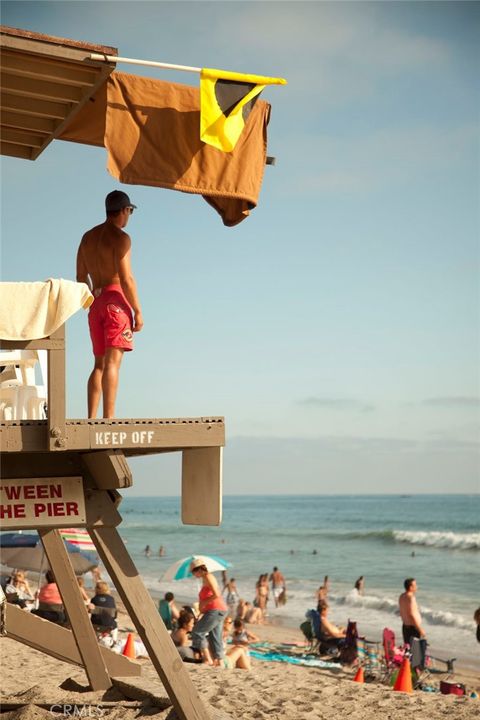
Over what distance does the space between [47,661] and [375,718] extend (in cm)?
595

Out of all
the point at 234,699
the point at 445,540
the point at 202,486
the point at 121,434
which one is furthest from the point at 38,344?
the point at 445,540

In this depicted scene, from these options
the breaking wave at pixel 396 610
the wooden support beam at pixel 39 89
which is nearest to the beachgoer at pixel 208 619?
the wooden support beam at pixel 39 89

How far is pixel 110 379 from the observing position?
6.95 m

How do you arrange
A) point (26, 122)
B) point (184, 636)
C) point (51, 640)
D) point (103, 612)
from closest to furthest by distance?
point (26, 122) < point (51, 640) < point (184, 636) < point (103, 612)

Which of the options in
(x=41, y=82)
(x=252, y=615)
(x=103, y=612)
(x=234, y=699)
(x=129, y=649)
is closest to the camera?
(x=41, y=82)

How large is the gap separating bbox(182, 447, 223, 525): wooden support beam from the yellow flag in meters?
2.15

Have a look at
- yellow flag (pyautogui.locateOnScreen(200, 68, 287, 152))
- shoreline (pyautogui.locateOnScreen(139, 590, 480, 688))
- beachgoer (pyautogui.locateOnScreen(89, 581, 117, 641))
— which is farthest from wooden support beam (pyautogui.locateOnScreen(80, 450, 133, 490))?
shoreline (pyautogui.locateOnScreen(139, 590, 480, 688))

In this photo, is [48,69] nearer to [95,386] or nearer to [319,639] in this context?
[95,386]

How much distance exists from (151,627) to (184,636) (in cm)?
767

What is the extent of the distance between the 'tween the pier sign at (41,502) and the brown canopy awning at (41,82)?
256 cm

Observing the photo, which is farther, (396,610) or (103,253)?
(396,610)

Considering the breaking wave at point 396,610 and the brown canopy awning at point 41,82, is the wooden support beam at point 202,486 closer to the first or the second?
the brown canopy awning at point 41,82

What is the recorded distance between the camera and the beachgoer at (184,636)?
1350 cm

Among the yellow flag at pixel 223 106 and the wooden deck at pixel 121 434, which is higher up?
the yellow flag at pixel 223 106
